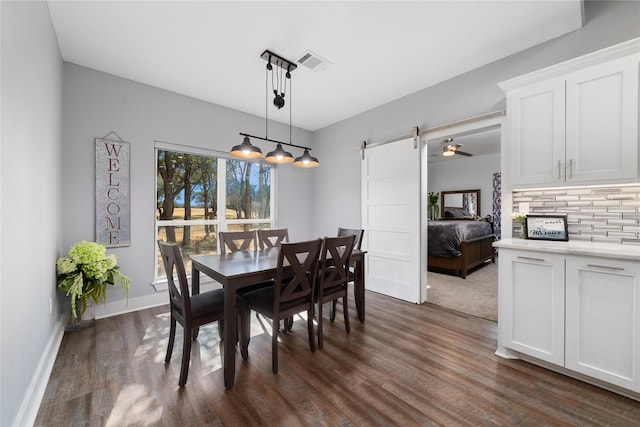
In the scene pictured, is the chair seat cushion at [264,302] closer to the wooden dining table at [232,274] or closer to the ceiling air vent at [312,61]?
the wooden dining table at [232,274]

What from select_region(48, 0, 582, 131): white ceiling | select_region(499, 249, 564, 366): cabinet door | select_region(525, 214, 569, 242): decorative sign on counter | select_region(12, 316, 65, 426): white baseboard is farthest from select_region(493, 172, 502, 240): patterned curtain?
select_region(12, 316, 65, 426): white baseboard

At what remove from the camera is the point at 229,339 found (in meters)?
1.80

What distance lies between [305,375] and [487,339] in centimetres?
178

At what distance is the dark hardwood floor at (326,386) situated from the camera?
1.55 meters

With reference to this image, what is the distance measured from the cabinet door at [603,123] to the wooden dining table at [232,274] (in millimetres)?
2039

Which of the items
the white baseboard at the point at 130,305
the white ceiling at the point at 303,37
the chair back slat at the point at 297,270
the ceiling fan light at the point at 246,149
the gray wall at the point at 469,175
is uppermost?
the white ceiling at the point at 303,37

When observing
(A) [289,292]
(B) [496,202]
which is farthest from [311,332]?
(B) [496,202]

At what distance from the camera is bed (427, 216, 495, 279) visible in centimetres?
459

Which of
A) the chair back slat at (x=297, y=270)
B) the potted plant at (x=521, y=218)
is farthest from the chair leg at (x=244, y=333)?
the potted plant at (x=521, y=218)

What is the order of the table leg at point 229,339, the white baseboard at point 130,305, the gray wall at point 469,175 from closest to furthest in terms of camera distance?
the table leg at point 229,339 → the white baseboard at point 130,305 → the gray wall at point 469,175

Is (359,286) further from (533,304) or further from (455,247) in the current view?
(455,247)

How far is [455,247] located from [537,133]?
2757 millimetres

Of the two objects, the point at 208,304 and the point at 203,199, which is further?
the point at 203,199

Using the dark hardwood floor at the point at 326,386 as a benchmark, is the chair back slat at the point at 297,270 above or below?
above
